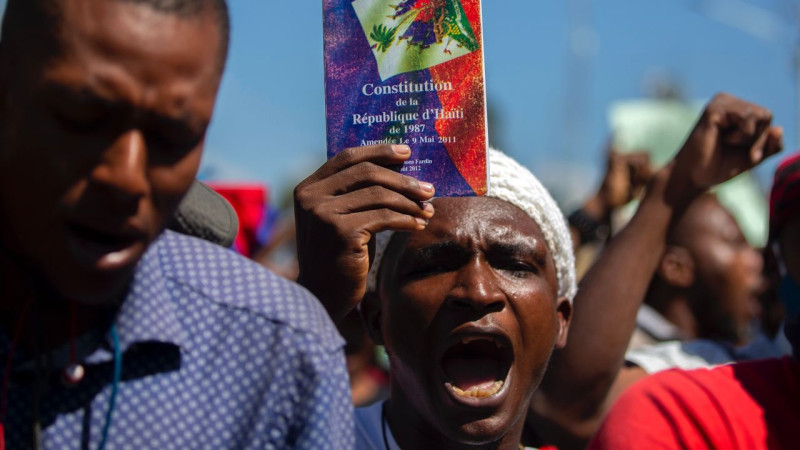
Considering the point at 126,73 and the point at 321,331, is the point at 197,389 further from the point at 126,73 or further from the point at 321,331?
the point at 126,73

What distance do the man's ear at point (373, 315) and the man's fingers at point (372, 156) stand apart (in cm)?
70

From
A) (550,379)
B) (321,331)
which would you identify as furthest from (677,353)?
(321,331)

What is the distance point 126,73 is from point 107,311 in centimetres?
40

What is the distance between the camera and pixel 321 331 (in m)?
1.63

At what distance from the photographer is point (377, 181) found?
2.13m

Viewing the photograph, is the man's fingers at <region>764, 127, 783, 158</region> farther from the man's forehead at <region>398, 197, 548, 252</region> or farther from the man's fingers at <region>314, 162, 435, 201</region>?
the man's fingers at <region>314, 162, 435, 201</region>

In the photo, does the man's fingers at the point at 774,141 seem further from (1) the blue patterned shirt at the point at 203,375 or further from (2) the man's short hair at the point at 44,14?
(2) the man's short hair at the point at 44,14

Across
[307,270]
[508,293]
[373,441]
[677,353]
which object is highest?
[307,270]

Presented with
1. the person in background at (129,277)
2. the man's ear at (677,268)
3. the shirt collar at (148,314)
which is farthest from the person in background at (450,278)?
the man's ear at (677,268)

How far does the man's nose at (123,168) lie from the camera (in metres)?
1.40

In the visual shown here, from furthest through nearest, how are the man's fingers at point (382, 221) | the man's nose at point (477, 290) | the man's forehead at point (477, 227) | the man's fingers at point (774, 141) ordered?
the man's fingers at point (774, 141) → the man's forehead at point (477, 227) → the man's nose at point (477, 290) → the man's fingers at point (382, 221)

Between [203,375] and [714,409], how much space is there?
1.67 m

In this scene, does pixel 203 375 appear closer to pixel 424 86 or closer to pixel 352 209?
pixel 352 209

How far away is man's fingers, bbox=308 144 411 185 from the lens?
2.15m
